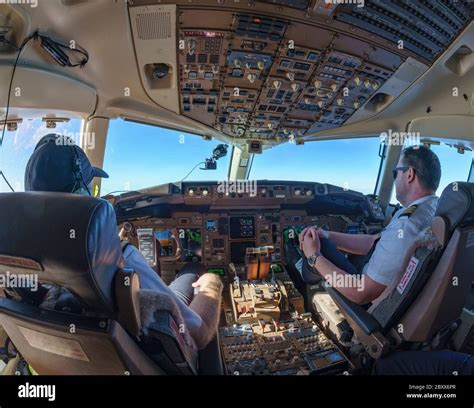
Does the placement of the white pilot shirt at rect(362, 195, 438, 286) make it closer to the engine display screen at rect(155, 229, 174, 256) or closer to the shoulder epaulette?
the shoulder epaulette

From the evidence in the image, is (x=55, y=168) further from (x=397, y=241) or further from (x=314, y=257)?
(x=397, y=241)

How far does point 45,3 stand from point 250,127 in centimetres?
230

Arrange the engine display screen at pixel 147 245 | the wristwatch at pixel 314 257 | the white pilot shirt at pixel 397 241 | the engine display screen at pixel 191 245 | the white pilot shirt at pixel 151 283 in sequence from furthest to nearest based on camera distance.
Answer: the engine display screen at pixel 191 245 → the engine display screen at pixel 147 245 → the wristwatch at pixel 314 257 → the white pilot shirt at pixel 397 241 → the white pilot shirt at pixel 151 283

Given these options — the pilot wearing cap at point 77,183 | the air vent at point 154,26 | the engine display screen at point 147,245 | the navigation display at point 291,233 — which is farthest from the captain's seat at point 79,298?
the navigation display at point 291,233

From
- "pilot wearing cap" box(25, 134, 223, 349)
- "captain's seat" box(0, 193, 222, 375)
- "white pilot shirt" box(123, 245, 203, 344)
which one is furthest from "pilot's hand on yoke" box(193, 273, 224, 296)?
"captain's seat" box(0, 193, 222, 375)

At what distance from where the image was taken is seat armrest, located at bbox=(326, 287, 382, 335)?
124 centimetres

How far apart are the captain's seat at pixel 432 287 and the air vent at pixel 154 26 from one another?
1.83m

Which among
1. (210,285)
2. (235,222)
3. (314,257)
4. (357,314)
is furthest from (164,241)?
(357,314)

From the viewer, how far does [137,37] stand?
1.88 metres

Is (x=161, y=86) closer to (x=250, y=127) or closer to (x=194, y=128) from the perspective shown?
(x=194, y=128)

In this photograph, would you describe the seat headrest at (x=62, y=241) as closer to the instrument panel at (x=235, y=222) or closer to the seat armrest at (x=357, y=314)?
the seat armrest at (x=357, y=314)

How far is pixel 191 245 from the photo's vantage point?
9.47 ft

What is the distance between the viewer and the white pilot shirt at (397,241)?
1.35 meters

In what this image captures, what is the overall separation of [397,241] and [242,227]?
5.76 ft
